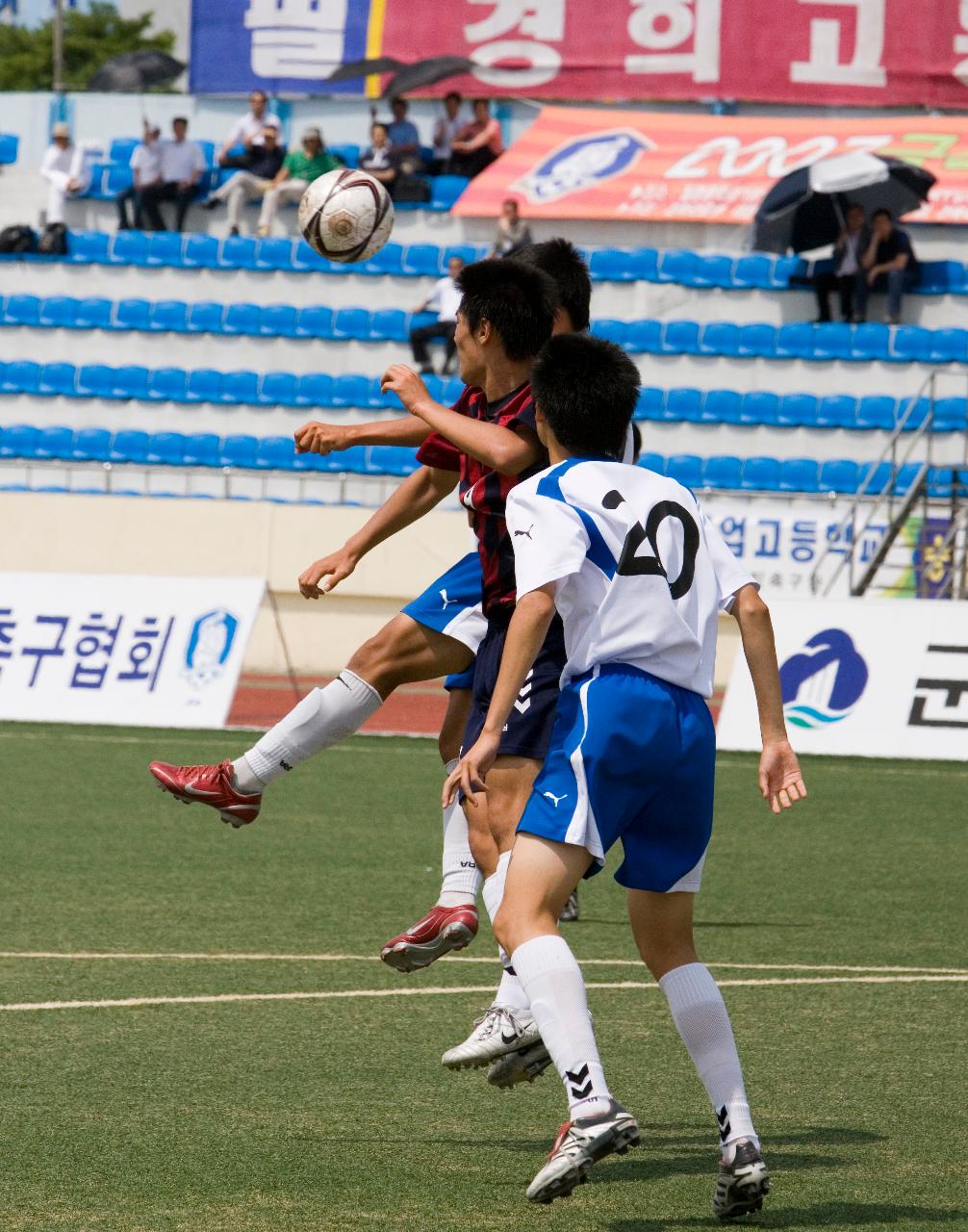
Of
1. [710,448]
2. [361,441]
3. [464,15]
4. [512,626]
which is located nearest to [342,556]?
[361,441]

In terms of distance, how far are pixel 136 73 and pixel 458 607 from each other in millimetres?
26374

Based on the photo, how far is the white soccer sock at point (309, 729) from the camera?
19.2ft

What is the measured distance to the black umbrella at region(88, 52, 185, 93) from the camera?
30156 mm

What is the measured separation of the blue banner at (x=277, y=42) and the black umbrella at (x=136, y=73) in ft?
→ 11.6

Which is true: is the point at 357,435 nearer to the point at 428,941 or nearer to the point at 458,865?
the point at 458,865

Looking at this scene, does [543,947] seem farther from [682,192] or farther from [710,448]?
[682,192]

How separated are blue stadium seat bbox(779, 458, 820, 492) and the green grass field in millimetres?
9872

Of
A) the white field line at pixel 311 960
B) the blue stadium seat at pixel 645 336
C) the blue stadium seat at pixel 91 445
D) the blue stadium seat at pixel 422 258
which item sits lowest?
the blue stadium seat at pixel 91 445

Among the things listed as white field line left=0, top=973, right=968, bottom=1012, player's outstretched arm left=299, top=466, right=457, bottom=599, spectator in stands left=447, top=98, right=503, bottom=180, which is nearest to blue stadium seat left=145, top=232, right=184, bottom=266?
spectator in stands left=447, top=98, right=503, bottom=180

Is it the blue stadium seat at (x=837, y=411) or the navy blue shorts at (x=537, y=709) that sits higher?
the navy blue shorts at (x=537, y=709)

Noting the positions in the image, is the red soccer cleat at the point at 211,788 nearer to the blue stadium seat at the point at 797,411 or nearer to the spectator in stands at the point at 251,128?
the blue stadium seat at the point at 797,411

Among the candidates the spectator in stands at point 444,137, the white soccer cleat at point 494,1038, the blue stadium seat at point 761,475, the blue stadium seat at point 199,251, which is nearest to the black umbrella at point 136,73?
the blue stadium seat at point 199,251

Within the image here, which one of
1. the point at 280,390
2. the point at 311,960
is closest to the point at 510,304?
the point at 311,960

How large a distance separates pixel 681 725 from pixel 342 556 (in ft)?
6.06
